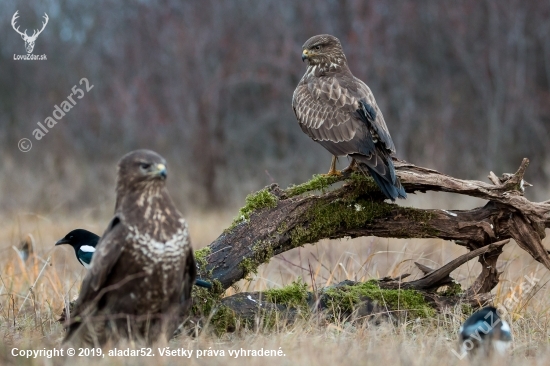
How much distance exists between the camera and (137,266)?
367cm

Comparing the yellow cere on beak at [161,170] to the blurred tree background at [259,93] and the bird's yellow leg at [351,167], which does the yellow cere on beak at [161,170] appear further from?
the blurred tree background at [259,93]

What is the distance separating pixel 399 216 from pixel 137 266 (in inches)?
85.3

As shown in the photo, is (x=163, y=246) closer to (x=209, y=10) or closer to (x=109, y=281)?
(x=109, y=281)


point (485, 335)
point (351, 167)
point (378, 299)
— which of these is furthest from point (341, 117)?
point (485, 335)

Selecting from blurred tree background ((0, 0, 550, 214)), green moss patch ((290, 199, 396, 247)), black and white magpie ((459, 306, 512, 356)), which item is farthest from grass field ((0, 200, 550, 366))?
blurred tree background ((0, 0, 550, 214))

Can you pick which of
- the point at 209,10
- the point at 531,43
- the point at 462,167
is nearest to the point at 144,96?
the point at 209,10

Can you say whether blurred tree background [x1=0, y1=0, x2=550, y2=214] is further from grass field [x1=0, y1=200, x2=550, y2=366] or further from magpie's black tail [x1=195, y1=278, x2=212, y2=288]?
magpie's black tail [x1=195, y1=278, x2=212, y2=288]

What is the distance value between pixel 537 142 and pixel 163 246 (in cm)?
1317

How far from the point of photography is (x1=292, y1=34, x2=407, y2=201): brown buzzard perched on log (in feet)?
16.7

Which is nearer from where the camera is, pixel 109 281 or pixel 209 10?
pixel 109 281

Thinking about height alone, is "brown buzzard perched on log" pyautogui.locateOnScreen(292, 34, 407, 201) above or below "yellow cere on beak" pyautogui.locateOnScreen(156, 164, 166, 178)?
above

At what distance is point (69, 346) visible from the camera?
3779mm

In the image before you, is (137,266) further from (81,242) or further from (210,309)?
(81,242)

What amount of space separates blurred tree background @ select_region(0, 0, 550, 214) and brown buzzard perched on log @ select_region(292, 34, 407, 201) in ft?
22.7
